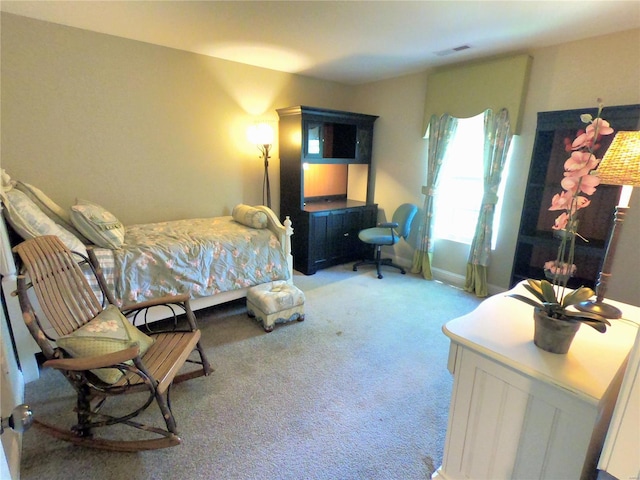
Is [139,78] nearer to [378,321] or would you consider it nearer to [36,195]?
[36,195]

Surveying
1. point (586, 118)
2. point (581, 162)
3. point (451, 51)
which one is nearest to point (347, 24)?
point (451, 51)

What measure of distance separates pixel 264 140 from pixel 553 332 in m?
3.58

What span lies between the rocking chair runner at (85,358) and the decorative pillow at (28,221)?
450 mm

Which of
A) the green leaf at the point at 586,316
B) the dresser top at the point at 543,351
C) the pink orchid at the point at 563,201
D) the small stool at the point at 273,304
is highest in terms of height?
the pink orchid at the point at 563,201

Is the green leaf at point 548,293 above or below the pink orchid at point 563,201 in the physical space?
below

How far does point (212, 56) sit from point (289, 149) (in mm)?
1321

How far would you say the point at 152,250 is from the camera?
2551 millimetres

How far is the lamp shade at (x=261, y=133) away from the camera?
12.9 ft

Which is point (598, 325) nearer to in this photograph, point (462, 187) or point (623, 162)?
point (623, 162)

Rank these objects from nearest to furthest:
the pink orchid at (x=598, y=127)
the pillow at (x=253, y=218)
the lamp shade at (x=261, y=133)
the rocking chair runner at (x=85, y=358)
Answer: the pink orchid at (x=598, y=127)
the rocking chair runner at (x=85, y=358)
the pillow at (x=253, y=218)
the lamp shade at (x=261, y=133)

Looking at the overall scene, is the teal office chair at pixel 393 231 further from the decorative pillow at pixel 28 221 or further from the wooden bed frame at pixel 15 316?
the wooden bed frame at pixel 15 316

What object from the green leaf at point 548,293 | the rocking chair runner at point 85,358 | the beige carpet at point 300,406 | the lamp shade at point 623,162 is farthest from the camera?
the beige carpet at point 300,406

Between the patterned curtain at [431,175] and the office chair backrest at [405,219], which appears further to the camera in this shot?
the office chair backrest at [405,219]

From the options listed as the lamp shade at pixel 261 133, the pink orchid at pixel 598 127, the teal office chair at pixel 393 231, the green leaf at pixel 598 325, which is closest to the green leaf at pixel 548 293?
the green leaf at pixel 598 325
